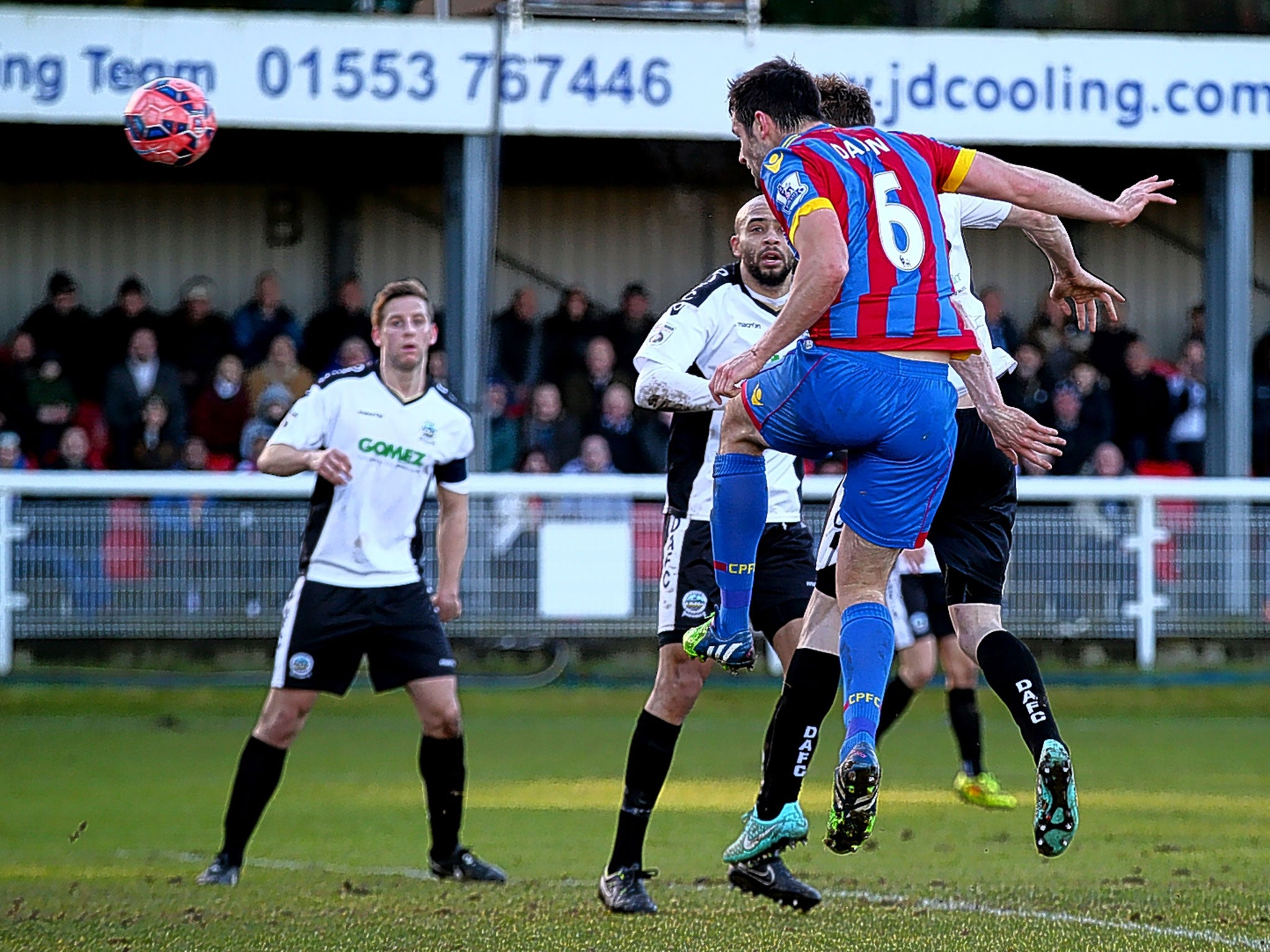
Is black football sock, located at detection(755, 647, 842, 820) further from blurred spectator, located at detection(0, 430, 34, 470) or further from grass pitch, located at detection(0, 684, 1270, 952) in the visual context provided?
blurred spectator, located at detection(0, 430, 34, 470)

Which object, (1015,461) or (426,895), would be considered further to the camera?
(426,895)

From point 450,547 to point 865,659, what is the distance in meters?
2.92

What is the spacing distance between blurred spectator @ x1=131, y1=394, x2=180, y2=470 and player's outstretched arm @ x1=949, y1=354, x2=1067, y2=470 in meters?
10.9

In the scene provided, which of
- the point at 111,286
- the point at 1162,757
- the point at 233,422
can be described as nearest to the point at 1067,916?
the point at 1162,757

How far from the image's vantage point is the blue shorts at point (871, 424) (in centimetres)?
541

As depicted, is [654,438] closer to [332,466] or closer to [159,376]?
[159,376]

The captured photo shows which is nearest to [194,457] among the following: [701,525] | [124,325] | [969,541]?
[124,325]

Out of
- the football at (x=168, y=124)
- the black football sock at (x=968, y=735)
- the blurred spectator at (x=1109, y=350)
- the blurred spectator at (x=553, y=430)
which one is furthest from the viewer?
the blurred spectator at (x=1109, y=350)

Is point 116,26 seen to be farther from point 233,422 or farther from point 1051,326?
point 1051,326

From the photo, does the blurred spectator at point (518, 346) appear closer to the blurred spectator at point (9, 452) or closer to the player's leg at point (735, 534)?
the blurred spectator at point (9, 452)

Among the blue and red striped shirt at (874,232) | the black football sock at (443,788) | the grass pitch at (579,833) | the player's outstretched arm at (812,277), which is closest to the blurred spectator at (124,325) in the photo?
the grass pitch at (579,833)

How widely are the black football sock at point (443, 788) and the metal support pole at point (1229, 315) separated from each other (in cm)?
1142

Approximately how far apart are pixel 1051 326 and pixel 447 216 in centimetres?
575

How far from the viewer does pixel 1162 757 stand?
11.6 meters
